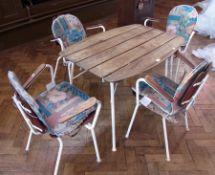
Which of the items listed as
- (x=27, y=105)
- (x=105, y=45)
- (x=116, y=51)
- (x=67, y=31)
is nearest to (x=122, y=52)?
(x=116, y=51)

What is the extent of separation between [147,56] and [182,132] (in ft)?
2.45

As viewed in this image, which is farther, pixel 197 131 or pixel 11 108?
pixel 11 108

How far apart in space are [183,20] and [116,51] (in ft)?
3.14

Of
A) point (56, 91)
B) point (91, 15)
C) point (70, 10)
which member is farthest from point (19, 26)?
point (56, 91)

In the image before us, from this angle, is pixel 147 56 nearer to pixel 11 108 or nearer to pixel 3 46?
pixel 11 108

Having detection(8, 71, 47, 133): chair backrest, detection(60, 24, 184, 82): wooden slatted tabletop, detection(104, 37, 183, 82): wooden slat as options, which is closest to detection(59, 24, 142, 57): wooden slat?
detection(60, 24, 184, 82): wooden slatted tabletop

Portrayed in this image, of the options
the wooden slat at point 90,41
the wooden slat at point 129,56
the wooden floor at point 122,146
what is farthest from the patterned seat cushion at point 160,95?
the wooden slat at point 90,41

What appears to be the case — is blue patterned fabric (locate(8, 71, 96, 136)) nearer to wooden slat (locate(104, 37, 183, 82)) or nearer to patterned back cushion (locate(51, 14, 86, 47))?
wooden slat (locate(104, 37, 183, 82))

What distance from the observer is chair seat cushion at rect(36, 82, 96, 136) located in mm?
1564

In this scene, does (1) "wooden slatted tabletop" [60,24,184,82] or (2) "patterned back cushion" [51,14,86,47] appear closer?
(1) "wooden slatted tabletop" [60,24,184,82]

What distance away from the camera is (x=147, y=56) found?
1.82 metres

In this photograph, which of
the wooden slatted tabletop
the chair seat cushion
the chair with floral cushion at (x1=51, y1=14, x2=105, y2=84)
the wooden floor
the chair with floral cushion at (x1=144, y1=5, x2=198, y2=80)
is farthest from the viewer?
the chair with floral cushion at (x1=144, y1=5, x2=198, y2=80)

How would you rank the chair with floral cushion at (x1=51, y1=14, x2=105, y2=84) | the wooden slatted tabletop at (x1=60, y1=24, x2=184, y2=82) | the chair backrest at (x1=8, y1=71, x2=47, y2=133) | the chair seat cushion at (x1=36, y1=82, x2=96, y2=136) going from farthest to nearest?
the chair with floral cushion at (x1=51, y1=14, x2=105, y2=84) < the wooden slatted tabletop at (x1=60, y1=24, x2=184, y2=82) < the chair seat cushion at (x1=36, y1=82, x2=96, y2=136) < the chair backrest at (x1=8, y1=71, x2=47, y2=133)

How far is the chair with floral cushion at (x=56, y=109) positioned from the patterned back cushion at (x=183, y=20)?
1.28 meters
